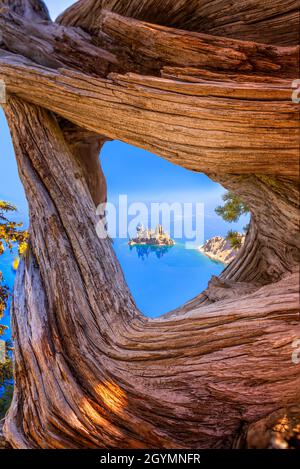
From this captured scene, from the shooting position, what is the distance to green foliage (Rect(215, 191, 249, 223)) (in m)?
4.54

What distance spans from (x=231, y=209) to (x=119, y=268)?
2271 millimetres

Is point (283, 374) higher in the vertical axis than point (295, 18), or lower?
lower

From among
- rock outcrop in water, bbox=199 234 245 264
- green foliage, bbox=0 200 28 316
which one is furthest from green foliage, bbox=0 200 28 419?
rock outcrop in water, bbox=199 234 245 264

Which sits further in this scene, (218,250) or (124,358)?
(218,250)

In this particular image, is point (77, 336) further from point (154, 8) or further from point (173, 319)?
point (154, 8)

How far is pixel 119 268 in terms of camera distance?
3.08 meters

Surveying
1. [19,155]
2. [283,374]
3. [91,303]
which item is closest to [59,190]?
[19,155]

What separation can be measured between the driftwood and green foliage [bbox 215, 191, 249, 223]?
1.30m

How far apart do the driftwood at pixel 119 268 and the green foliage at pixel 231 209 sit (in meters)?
1.30

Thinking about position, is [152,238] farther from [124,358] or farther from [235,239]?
[124,358]

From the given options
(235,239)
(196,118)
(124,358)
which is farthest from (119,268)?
(235,239)

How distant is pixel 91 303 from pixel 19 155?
191 centimetres

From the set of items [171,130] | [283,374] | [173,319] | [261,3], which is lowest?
Answer: [283,374]

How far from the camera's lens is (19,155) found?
339cm
